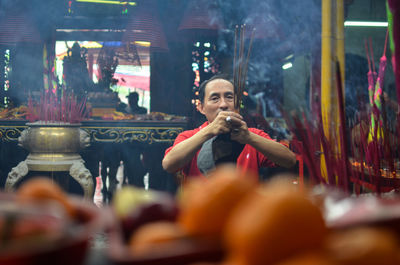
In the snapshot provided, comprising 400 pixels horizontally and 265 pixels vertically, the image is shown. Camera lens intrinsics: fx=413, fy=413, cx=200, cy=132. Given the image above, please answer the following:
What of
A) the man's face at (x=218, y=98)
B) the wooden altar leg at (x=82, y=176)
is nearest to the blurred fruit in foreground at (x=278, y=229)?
the man's face at (x=218, y=98)

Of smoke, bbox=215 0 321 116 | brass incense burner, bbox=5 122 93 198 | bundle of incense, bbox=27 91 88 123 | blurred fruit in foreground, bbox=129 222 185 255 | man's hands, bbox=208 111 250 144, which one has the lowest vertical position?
brass incense burner, bbox=5 122 93 198

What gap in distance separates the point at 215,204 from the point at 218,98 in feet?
5.95

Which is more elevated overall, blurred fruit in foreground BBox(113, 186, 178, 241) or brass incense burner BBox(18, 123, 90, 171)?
blurred fruit in foreground BBox(113, 186, 178, 241)

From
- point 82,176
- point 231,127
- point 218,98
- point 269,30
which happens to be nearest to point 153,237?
point 231,127

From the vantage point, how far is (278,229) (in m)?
0.37

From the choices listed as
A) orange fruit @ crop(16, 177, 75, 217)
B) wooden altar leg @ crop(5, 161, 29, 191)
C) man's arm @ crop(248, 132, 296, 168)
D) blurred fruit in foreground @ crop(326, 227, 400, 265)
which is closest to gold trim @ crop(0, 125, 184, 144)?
wooden altar leg @ crop(5, 161, 29, 191)

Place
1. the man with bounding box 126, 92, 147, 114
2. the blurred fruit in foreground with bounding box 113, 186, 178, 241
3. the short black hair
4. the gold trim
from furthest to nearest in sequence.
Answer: the man with bounding box 126, 92, 147, 114 → the gold trim → the short black hair → the blurred fruit in foreground with bounding box 113, 186, 178, 241

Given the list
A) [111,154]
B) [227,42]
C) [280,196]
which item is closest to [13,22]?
[111,154]

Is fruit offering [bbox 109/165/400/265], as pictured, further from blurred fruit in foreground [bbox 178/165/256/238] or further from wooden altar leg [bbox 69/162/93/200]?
wooden altar leg [bbox 69/162/93/200]

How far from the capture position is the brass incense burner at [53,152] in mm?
3961

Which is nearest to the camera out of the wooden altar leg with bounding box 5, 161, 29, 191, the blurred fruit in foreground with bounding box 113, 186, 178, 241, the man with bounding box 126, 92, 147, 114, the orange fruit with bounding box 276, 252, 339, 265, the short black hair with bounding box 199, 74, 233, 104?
the orange fruit with bounding box 276, 252, 339, 265

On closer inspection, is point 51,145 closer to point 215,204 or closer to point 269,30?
point 269,30

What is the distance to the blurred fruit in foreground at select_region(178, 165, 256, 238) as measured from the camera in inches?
17.5

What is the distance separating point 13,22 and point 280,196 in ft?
15.6
